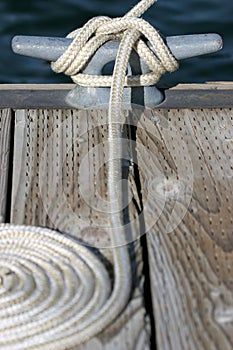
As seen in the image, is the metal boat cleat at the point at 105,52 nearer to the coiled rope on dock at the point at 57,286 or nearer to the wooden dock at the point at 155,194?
the wooden dock at the point at 155,194

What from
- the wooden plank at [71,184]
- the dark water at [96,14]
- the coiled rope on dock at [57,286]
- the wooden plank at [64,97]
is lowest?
the coiled rope on dock at [57,286]

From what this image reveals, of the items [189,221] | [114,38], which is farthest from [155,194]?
[114,38]

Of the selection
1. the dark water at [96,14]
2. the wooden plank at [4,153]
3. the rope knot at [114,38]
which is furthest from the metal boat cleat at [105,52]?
the dark water at [96,14]

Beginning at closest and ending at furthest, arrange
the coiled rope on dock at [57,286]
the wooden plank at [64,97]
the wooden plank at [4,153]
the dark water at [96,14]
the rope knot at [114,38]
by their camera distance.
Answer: the coiled rope on dock at [57,286] < the wooden plank at [4,153] < the rope knot at [114,38] < the wooden plank at [64,97] < the dark water at [96,14]

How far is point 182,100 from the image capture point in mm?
2215

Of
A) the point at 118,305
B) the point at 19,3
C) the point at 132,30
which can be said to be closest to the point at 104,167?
the point at 132,30

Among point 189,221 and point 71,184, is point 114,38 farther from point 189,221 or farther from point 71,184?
point 189,221

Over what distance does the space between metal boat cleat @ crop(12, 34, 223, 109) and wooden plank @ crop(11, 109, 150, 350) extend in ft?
0.17

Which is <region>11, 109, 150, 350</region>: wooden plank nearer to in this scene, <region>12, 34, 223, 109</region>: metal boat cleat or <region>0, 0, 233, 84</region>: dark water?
<region>12, 34, 223, 109</region>: metal boat cleat

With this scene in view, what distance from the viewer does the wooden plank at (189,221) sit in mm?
1484

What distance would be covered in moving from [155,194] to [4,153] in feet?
1.29

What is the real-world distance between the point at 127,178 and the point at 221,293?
442 mm

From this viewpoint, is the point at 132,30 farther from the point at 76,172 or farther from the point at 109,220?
the point at 109,220

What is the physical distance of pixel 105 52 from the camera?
209 cm
